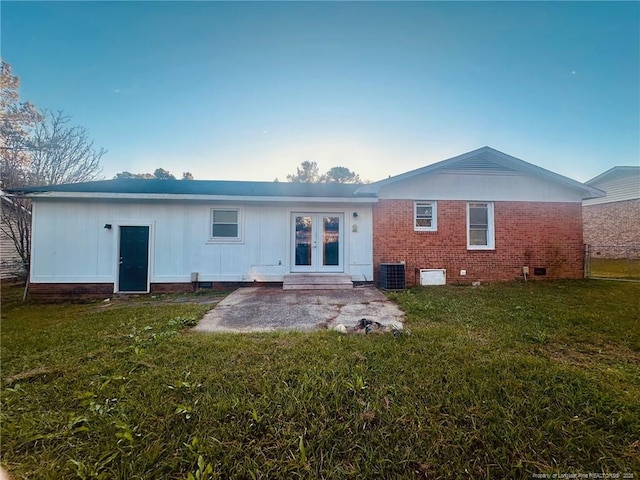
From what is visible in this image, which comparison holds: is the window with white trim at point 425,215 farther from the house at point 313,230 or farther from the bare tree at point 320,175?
the bare tree at point 320,175

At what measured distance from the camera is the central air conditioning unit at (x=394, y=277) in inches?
313

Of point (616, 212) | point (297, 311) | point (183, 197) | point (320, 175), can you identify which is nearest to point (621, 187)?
point (616, 212)

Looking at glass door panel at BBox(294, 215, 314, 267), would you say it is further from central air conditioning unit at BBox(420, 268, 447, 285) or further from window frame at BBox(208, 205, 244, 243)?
central air conditioning unit at BBox(420, 268, 447, 285)

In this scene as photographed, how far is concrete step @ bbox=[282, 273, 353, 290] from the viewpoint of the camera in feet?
25.6

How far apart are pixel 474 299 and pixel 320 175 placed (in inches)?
1156

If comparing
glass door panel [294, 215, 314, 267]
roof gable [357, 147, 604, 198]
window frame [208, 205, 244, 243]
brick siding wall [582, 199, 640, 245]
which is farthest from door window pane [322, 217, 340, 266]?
brick siding wall [582, 199, 640, 245]

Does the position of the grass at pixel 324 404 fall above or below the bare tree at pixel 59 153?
below

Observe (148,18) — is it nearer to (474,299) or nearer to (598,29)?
(474,299)

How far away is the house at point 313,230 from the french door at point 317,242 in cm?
3

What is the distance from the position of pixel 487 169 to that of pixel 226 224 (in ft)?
30.7

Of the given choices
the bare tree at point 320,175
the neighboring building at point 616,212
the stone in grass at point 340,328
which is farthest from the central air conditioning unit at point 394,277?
the bare tree at point 320,175

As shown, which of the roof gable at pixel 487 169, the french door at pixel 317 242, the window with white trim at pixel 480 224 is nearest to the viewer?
the roof gable at pixel 487 169

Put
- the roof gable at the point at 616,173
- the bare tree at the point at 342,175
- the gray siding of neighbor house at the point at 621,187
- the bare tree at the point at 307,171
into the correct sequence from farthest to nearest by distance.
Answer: the bare tree at the point at 307,171
the bare tree at the point at 342,175
the roof gable at the point at 616,173
the gray siding of neighbor house at the point at 621,187

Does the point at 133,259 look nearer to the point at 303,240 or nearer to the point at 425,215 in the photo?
the point at 303,240
